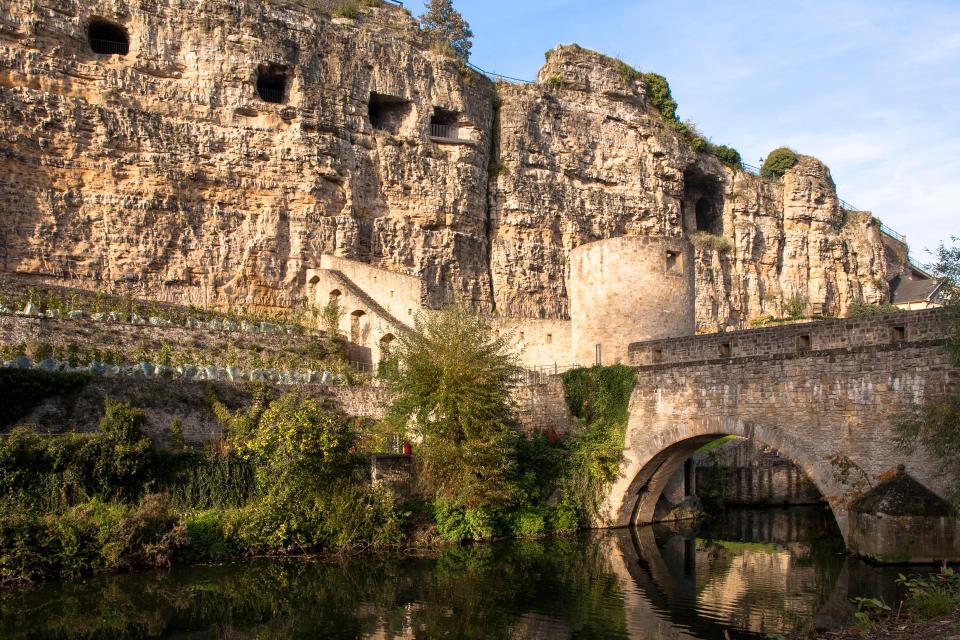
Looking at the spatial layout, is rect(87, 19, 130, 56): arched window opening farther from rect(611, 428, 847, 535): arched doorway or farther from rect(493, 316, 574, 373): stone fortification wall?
rect(611, 428, 847, 535): arched doorway

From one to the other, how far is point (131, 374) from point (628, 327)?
37.8ft

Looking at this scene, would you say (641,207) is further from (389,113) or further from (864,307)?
(864,307)

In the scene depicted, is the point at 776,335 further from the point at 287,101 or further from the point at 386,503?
the point at 287,101

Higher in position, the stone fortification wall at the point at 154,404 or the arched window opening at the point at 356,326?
the arched window opening at the point at 356,326

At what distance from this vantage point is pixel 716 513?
975 inches

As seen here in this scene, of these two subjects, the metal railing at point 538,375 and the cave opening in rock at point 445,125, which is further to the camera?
the cave opening in rock at point 445,125

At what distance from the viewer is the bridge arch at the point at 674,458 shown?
15.7m

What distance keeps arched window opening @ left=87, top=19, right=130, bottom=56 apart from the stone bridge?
24.1m

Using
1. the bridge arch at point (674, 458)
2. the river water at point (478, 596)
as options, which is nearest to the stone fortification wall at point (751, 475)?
the bridge arch at point (674, 458)

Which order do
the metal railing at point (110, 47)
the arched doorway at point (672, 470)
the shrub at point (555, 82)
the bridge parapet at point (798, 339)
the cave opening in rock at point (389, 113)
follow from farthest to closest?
1. the shrub at point (555, 82)
2. the cave opening in rock at point (389, 113)
3. the metal railing at point (110, 47)
4. the arched doorway at point (672, 470)
5. the bridge parapet at point (798, 339)

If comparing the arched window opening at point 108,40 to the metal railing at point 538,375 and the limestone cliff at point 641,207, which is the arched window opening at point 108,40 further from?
the metal railing at point 538,375

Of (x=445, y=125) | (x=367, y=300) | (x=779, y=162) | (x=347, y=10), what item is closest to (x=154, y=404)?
(x=367, y=300)

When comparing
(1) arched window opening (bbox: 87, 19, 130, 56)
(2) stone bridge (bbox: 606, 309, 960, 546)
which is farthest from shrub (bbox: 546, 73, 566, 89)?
(2) stone bridge (bbox: 606, 309, 960, 546)

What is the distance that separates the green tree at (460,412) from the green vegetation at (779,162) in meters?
34.9
